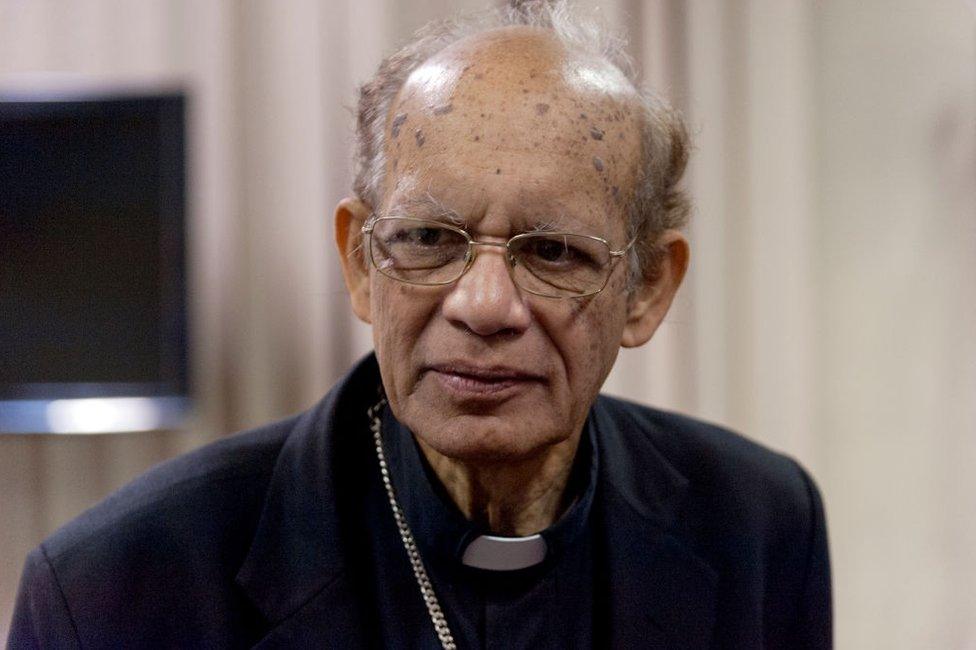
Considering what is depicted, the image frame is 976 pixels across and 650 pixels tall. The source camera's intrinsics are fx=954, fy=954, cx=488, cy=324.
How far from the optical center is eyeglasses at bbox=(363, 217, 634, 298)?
120 cm

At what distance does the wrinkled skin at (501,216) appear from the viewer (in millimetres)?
1175

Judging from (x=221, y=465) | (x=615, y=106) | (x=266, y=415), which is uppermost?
(x=615, y=106)

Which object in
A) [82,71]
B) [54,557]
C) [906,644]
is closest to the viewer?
[54,557]

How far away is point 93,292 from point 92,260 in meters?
0.07

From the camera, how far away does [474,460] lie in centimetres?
121

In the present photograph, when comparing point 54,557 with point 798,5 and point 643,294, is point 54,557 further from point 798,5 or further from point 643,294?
point 798,5

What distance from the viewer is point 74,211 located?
2.16 m

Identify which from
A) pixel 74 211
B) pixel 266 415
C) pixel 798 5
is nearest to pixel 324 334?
pixel 266 415

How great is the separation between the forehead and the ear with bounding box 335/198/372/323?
0.13 metres

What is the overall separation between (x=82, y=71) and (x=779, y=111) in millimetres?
1723

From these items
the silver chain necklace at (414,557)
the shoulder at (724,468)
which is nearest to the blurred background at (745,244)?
the shoulder at (724,468)

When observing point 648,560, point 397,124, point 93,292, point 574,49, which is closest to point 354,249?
point 397,124

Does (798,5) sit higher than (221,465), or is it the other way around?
(798,5)

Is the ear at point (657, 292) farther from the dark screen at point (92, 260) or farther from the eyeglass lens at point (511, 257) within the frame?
the dark screen at point (92, 260)
